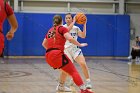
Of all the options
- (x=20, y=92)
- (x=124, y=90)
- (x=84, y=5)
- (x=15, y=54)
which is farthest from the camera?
(x=84, y=5)

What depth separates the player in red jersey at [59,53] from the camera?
6891 mm

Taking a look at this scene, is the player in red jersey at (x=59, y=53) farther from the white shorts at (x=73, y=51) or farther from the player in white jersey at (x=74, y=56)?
the white shorts at (x=73, y=51)

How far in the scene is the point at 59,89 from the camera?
8.30m

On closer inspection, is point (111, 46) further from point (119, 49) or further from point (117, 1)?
point (117, 1)

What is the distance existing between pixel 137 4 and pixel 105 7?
2.32 metres

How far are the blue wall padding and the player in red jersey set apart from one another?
47.2 ft

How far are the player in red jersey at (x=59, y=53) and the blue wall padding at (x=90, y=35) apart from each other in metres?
14.4

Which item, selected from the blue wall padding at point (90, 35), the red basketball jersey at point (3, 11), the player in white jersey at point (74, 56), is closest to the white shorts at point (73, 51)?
the player in white jersey at point (74, 56)

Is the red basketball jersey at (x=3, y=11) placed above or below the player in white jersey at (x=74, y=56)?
above

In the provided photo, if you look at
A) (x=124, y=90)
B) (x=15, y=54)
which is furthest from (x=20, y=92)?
(x=15, y=54)

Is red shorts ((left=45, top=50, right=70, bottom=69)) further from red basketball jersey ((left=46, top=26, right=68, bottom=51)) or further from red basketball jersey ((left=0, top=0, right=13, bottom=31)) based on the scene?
red basketball jersey ((left=0, top=0, right=13, bottom=31))

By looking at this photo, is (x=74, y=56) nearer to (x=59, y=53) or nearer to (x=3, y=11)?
(x=59, y=53)

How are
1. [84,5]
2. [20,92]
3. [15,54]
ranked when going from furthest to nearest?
1. [84,5]
2. [15,54]
3. [20,92]

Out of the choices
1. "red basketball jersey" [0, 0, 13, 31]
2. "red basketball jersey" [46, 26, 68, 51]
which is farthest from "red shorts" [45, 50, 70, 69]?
"red basketball jersey" [0, 0, 13, 31]
